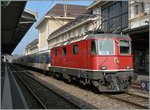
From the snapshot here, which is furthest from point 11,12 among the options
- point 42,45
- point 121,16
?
point 42,45

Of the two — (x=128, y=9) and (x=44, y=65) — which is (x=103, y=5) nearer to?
(x=128, y=9)

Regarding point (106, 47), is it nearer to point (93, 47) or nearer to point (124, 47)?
point (93, 47)

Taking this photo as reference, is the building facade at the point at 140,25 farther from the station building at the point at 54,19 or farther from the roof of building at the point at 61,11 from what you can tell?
the roof of building at the point at 61,11

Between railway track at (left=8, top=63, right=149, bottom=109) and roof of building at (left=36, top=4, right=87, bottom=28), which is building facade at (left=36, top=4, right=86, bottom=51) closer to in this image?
roof of building at (left=36, top=4, right=87, bottom=28)

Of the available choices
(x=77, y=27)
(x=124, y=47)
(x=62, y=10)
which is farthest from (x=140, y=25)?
(x=62, y=10)

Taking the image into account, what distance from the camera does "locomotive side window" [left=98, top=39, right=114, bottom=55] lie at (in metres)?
15.2

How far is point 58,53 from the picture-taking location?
22219 mm

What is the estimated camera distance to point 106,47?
50.4 feet

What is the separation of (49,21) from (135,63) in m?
42.6

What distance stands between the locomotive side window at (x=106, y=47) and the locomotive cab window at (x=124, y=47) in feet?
1.67

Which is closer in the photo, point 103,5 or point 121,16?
point 121,16

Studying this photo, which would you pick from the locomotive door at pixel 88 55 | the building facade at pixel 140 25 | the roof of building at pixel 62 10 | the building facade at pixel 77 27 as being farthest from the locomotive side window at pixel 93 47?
the roof of building at pixel 62 10

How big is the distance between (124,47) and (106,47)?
1.00 meters

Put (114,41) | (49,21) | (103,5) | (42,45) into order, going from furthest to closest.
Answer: (42,45) → (49,21) → (103,5) → (114,41)
